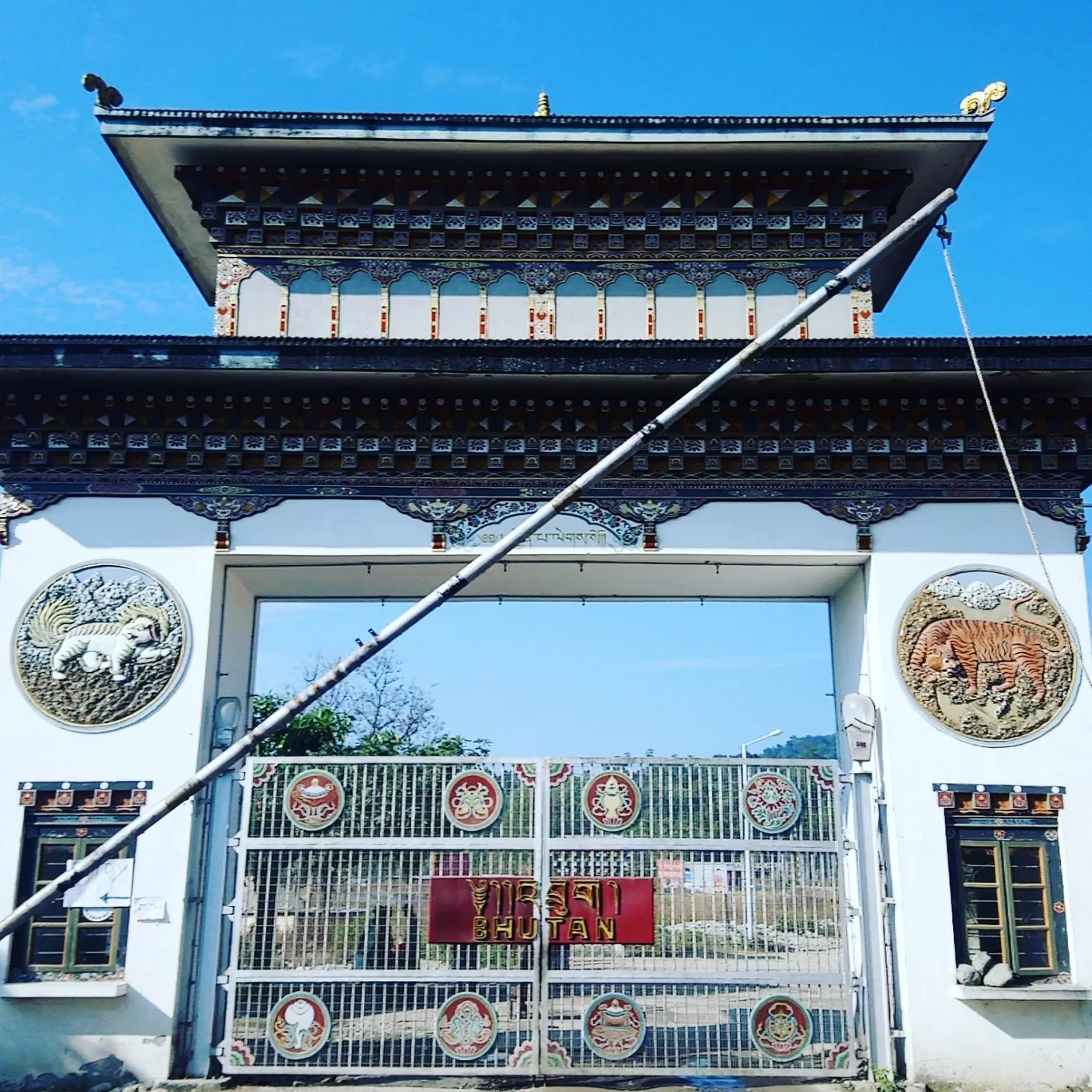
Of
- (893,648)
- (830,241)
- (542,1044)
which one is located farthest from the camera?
(830,241)

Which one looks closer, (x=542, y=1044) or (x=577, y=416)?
(x=542, y=1044)

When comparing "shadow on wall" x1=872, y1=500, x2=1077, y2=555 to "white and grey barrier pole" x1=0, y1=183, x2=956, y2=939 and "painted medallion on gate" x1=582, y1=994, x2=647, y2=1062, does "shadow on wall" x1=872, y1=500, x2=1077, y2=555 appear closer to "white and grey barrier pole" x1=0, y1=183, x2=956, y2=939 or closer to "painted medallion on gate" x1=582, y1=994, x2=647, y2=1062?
"white and grey barrier pole" x1=0, y1=183, x2=956, y2=939

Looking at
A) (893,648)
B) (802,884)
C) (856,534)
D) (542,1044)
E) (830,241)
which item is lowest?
(542,1044)

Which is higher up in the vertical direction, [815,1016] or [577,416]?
[577,416]

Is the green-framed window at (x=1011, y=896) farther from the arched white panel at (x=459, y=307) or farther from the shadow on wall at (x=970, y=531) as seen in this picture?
the arched white panel at (x=459, y=307)

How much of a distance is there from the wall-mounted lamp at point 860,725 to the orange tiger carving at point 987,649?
0.59 meters

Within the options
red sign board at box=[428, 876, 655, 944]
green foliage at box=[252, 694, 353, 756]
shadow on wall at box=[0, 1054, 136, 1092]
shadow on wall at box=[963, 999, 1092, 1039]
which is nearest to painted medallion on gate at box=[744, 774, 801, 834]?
red sign board at box=[428, 876, 655, 944]

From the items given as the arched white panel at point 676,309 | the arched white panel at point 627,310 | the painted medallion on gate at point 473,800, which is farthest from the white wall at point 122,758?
the arched white panel at point 676,309

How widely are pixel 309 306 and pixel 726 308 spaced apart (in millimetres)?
4594

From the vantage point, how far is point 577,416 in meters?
11.3

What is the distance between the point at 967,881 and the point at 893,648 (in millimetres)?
2159

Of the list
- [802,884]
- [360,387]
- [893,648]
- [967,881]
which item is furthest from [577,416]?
[967,881]

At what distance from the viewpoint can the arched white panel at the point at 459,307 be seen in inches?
500

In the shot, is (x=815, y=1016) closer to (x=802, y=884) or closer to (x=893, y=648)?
(x=802, y=884)
